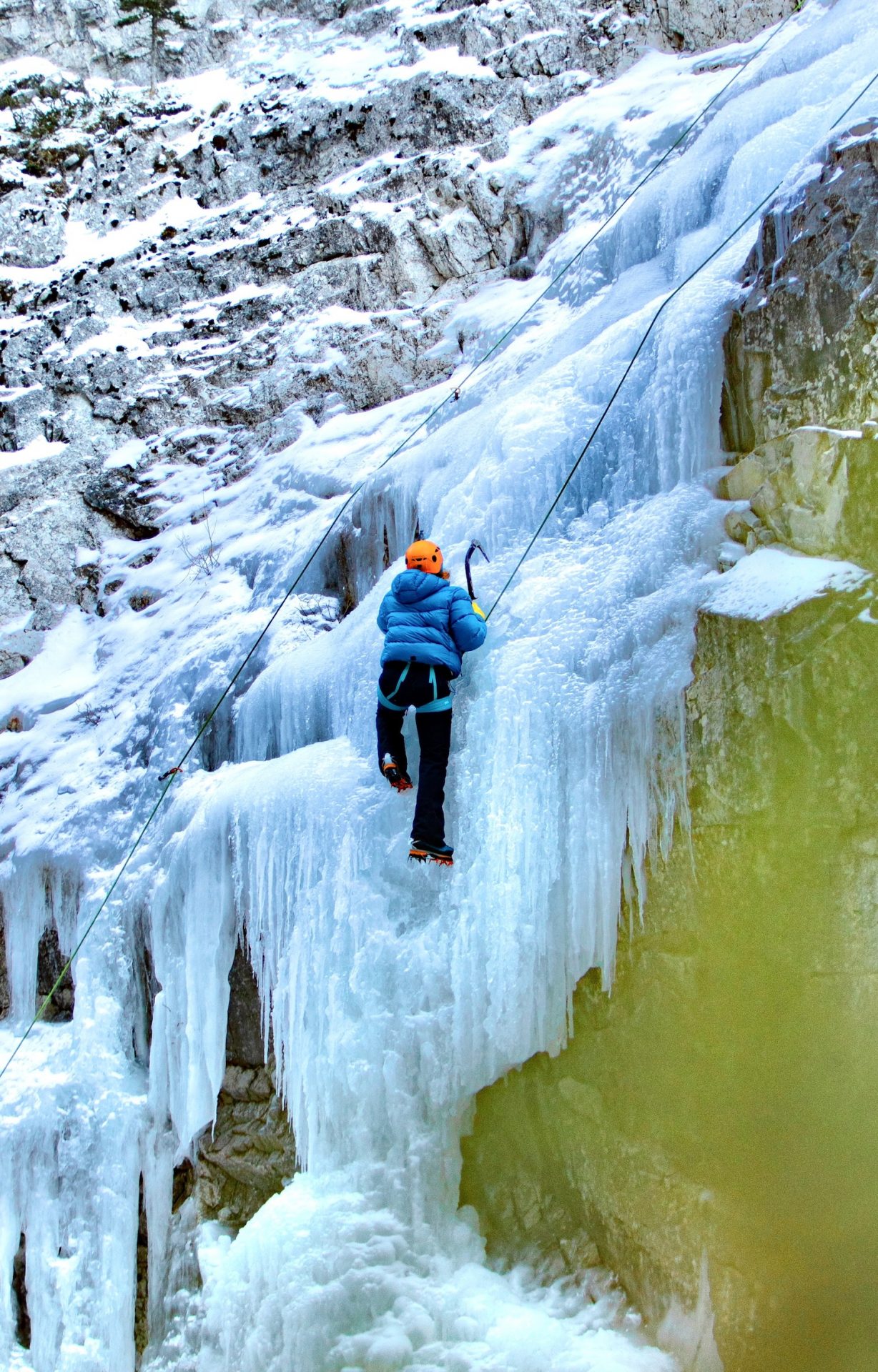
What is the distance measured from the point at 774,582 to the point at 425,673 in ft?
4.75

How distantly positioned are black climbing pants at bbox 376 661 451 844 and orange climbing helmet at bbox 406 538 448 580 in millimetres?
473

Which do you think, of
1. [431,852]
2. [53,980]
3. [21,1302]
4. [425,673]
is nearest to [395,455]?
[425,673]

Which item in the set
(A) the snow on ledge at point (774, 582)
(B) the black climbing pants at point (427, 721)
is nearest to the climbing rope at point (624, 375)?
(B) the black climbing pants at point (427, 721)

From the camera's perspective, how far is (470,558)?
568 cm

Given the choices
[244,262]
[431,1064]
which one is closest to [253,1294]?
[431,1064]

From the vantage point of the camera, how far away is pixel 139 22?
10750 mm

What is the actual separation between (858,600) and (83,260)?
791cm

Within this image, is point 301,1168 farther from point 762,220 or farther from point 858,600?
point 762,220

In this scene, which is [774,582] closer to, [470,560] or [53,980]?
[470,560]

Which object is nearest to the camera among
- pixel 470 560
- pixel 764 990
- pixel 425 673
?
pixel 764 990

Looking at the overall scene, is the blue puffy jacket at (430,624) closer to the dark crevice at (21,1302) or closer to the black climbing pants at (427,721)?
the black climbing pants at (427,721)

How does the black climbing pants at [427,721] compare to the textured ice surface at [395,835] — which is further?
the black climbing pants at [427,721]

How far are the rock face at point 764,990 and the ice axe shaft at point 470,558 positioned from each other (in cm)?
116

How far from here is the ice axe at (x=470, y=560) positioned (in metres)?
5.14
